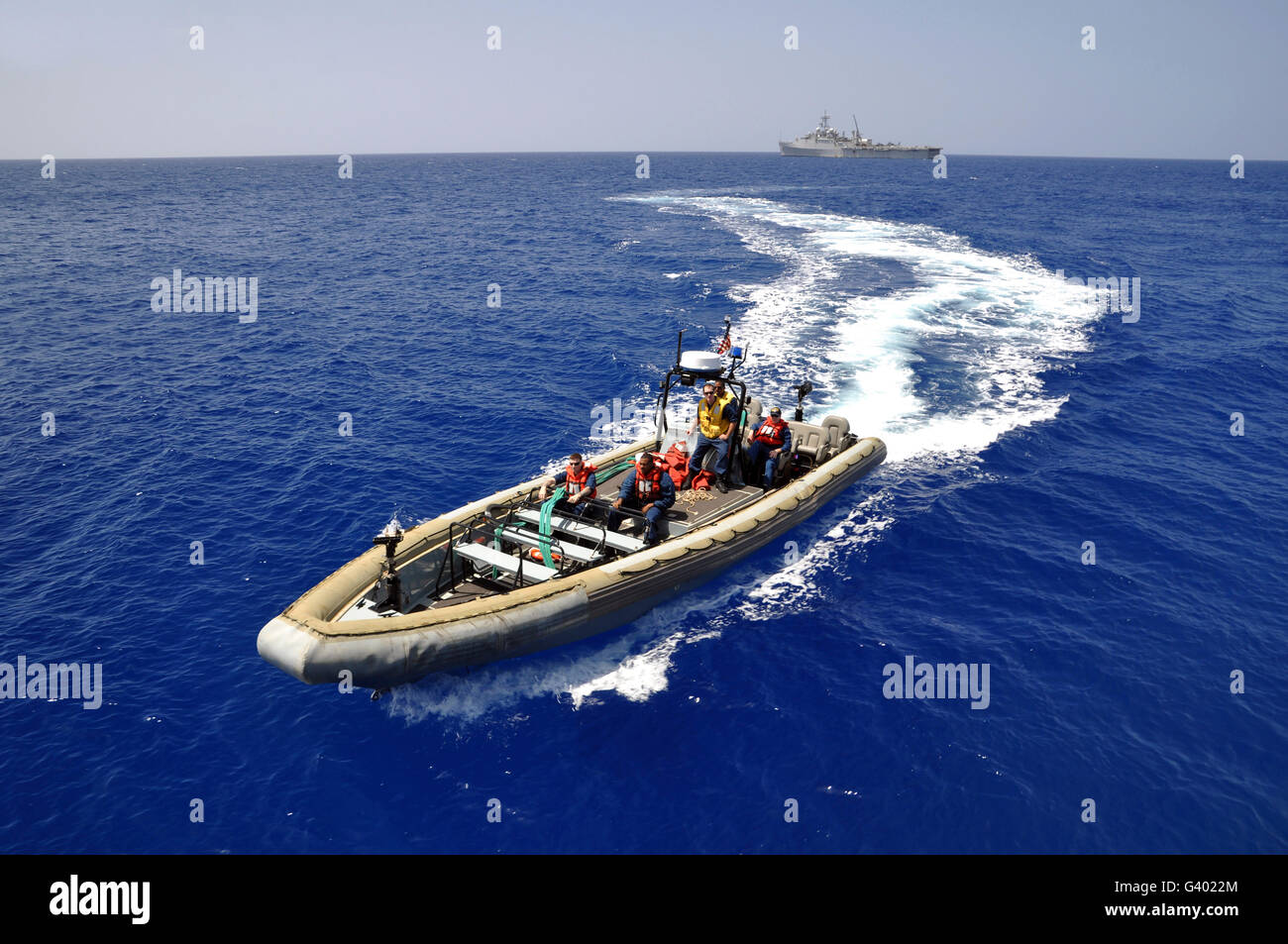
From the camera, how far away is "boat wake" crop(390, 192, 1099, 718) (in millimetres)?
14555

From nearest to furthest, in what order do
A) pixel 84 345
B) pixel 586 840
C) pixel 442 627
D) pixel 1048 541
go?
1. pixel 586 840
2. pixel 442 627
3. pixel 1048 541
4. pixel 84 345

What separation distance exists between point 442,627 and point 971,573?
12.9 metres

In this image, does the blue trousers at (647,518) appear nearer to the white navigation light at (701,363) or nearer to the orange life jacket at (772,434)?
the orange life jacket at (772,434)

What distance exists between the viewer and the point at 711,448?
19.6 meters

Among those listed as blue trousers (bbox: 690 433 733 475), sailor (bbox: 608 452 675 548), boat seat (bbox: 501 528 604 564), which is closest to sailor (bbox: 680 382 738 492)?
blue trousers (bbox: 690 433 733 475)

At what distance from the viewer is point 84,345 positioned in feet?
118

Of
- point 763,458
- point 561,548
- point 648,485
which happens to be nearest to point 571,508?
point 561,548

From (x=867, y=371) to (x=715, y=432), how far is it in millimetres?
14138
